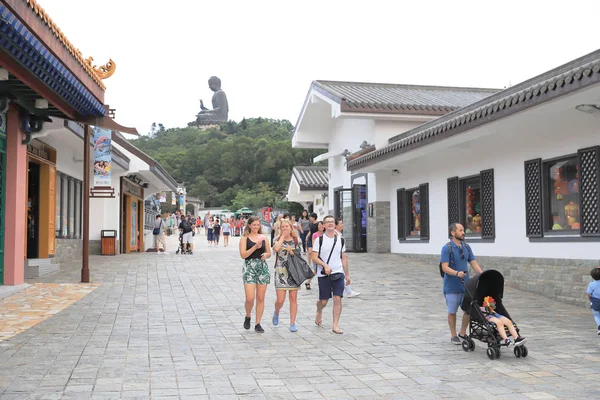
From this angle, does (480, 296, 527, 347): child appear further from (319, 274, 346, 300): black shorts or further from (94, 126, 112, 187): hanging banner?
(94, 126, 112, 187): hanging banner

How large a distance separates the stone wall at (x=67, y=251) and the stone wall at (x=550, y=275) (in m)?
11.2

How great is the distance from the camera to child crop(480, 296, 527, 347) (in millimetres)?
7246

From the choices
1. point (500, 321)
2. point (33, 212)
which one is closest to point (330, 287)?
point (500, 321)

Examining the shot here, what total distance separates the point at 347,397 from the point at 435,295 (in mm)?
7829

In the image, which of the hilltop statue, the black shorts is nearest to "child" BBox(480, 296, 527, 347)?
the black shorts

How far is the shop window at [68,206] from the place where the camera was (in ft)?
61.6

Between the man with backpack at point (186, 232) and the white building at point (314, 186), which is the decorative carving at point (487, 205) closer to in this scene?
the man with backpack at point (186, 232)

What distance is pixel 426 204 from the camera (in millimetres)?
19250

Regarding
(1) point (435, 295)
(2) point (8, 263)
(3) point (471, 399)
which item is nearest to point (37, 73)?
(2) point (8, 263)

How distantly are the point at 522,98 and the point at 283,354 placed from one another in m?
6.14

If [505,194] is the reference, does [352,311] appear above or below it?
below

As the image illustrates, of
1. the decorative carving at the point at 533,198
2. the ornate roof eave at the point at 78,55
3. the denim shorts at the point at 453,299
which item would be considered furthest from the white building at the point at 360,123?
the denim shorts at the point at 453,299

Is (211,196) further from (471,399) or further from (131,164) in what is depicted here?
(471,399)

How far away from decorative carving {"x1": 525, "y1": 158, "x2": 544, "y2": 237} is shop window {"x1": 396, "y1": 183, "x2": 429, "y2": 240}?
570 cm
